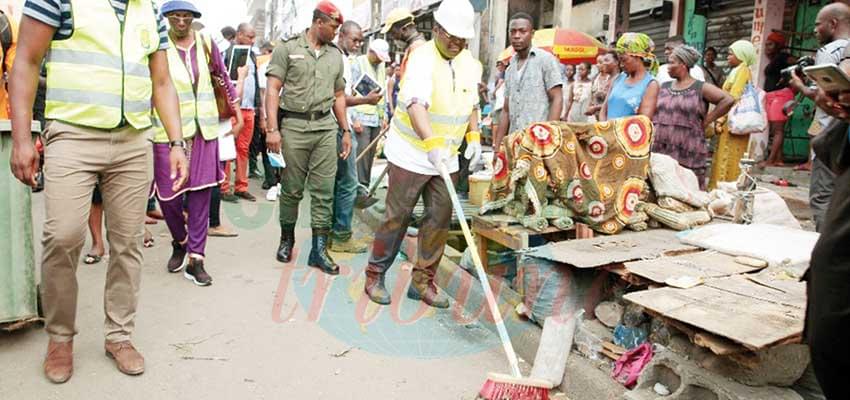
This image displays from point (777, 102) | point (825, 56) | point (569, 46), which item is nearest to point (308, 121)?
point (825, 56)

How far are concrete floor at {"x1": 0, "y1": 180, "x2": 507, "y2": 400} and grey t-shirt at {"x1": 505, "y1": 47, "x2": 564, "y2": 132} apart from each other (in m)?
1.61

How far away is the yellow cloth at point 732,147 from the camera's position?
20.4ft

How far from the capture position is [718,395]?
2361 millimetres

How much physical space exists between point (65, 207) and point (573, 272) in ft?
8.27

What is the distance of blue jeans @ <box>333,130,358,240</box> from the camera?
526cm

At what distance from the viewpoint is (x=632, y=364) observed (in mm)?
2896

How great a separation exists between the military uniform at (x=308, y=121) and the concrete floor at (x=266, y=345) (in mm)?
618

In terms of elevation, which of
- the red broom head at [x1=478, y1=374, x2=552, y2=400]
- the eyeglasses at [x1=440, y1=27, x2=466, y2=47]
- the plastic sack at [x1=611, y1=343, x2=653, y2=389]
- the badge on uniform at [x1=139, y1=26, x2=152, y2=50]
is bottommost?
the plastic sack at [x1=611, y1=343, x2=653, y2=389]

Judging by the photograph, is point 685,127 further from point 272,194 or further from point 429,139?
point 272,194

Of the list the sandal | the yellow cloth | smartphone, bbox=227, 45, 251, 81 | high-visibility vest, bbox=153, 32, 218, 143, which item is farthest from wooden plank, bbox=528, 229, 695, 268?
smartphone, bbox=227, 45, 251, 81

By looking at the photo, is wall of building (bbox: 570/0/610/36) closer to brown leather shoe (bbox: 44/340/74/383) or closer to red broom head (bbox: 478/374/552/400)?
red broom head (bbox: 478/374/552/400)

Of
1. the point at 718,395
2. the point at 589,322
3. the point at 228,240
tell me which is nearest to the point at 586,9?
the point at 228,240

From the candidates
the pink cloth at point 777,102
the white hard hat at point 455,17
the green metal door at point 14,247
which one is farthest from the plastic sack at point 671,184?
the pink cloth at point 777,102

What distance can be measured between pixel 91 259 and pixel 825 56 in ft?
17.3
